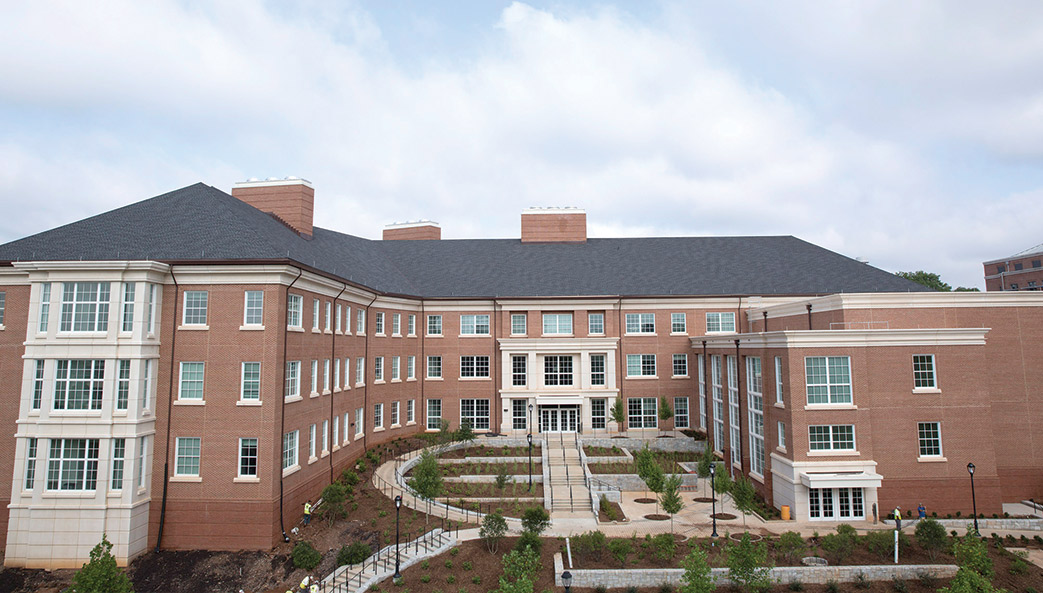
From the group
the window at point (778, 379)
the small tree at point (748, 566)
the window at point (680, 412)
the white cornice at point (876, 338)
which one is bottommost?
the small tree at point (748, 566)

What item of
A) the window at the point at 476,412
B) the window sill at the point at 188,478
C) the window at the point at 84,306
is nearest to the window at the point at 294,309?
the window at the point at 84,306

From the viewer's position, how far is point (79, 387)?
24.4 m

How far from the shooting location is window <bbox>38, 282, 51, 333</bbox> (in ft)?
80.7

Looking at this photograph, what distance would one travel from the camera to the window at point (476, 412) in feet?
147

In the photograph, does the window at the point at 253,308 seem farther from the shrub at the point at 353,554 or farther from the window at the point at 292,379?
the shrub at the point at 353,554

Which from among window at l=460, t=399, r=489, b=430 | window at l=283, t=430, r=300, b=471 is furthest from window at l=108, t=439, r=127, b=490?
window at l=460, t=399, r=489, b=430

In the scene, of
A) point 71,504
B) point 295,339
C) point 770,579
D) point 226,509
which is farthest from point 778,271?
point 71,504

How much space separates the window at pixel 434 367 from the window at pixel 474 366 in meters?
1.79

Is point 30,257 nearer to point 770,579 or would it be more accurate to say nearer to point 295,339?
point 295,339

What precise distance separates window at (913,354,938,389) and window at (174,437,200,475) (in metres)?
34.0

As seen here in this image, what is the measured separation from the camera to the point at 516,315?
149 feet

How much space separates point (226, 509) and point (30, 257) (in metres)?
15.0

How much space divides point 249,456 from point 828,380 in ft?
89.8

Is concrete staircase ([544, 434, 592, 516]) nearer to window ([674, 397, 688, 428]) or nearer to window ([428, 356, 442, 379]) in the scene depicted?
window ([674, 397, 688, 428])
